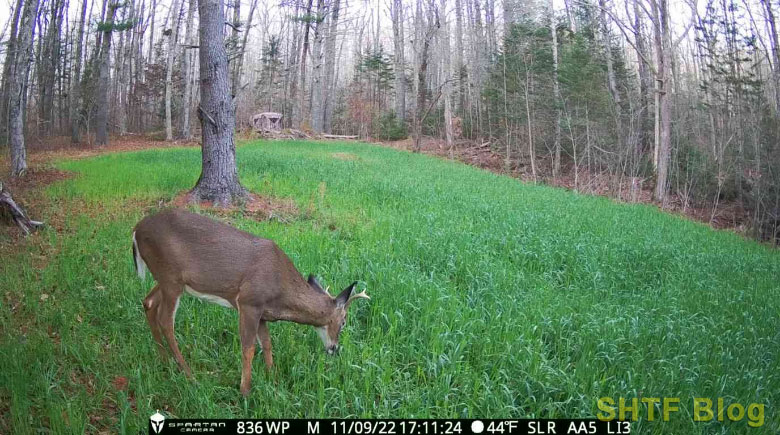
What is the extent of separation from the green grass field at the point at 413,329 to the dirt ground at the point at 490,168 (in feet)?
23.4

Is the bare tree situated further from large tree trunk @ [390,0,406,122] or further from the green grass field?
the green grass field

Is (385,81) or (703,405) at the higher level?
(385,81)

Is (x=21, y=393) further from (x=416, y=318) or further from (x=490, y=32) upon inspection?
(x=490, y=32)

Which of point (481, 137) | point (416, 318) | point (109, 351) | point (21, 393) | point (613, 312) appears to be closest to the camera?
point (21, 393)

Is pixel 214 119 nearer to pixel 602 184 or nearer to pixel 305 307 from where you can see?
pixel 305 307

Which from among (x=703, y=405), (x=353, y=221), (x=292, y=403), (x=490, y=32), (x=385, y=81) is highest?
(x=490, y=32)

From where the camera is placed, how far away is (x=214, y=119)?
846cm

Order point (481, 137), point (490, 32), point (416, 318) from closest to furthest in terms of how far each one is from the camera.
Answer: point (416, 318)
point (481, 137)
point (490, 32)

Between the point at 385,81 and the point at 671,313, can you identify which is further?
the point at 385,81

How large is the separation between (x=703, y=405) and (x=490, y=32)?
114 ft

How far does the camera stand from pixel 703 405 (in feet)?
11.9

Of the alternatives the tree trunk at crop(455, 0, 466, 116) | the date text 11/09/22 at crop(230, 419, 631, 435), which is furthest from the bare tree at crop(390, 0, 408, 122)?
the date text 11/09/22 at crop(230, 419, 631, 435)

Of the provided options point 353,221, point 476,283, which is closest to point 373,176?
point 353,221

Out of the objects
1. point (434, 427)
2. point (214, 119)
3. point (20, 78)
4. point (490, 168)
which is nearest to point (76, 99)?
point (20, 78)
